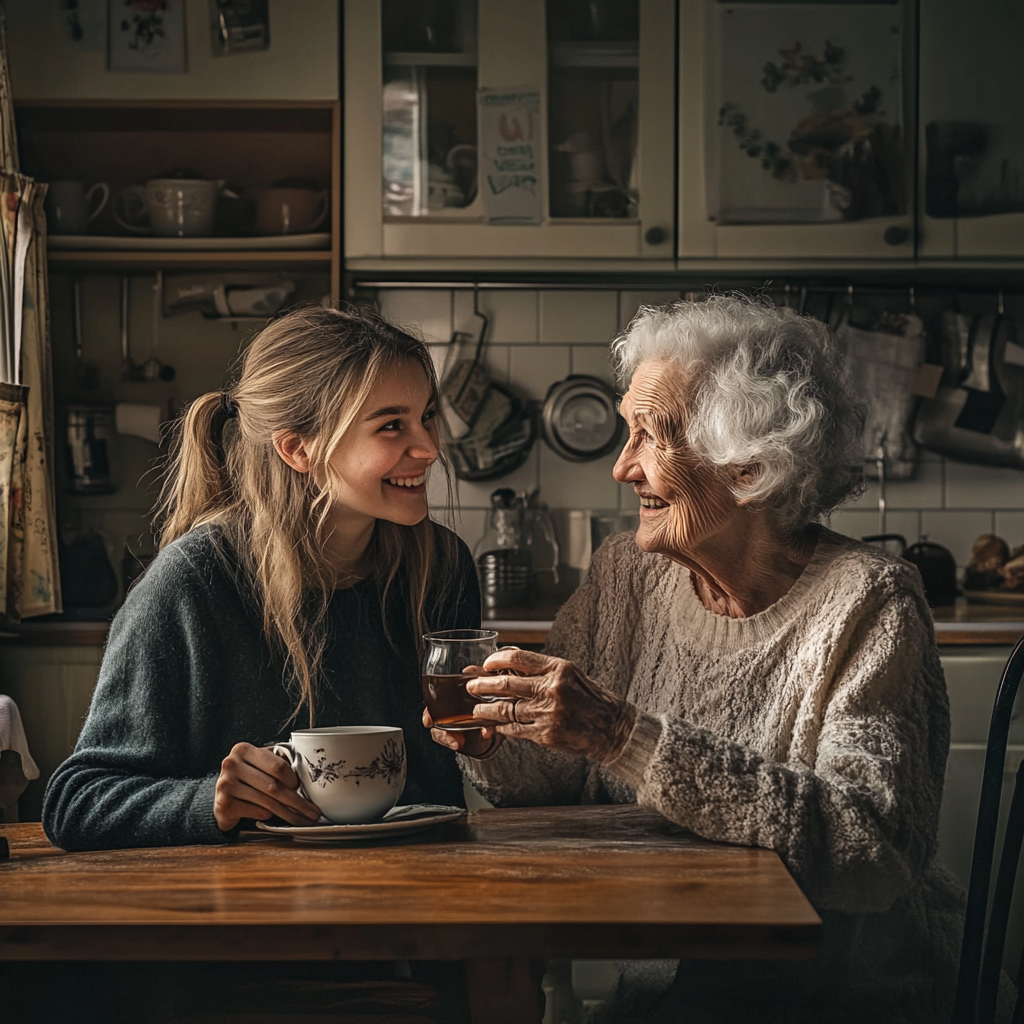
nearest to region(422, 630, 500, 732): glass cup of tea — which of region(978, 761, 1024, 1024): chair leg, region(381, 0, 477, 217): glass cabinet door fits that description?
region(978, 761, 1024, 1024): chair leg

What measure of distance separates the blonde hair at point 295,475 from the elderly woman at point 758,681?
0.79 ft

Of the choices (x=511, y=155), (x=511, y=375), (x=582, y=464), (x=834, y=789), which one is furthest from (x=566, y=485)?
(x=834, y=789)

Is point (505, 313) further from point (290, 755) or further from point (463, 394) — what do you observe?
point (290, 755)

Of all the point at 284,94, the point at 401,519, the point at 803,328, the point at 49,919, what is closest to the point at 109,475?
the point at 284,94

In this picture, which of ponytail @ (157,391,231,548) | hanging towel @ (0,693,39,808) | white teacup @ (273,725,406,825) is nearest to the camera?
white teacup @ (273,725,406,825)

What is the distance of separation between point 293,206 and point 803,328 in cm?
178

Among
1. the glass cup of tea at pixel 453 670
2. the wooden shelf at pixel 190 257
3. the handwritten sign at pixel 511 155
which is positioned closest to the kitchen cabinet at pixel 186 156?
the wooden shelf at pixel 190 257

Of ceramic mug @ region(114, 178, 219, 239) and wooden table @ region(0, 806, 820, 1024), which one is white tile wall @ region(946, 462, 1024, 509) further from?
wooden table @ region(0, 806, 820, 1024)

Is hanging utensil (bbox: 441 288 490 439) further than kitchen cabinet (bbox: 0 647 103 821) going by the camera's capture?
Yes

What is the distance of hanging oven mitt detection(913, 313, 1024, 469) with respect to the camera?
10.3ft

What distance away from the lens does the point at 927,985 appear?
1.39 meters

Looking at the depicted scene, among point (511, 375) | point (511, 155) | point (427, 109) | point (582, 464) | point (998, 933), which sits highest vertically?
point (427, 109)

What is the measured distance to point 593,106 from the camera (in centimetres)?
293

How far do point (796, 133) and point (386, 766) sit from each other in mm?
2229
